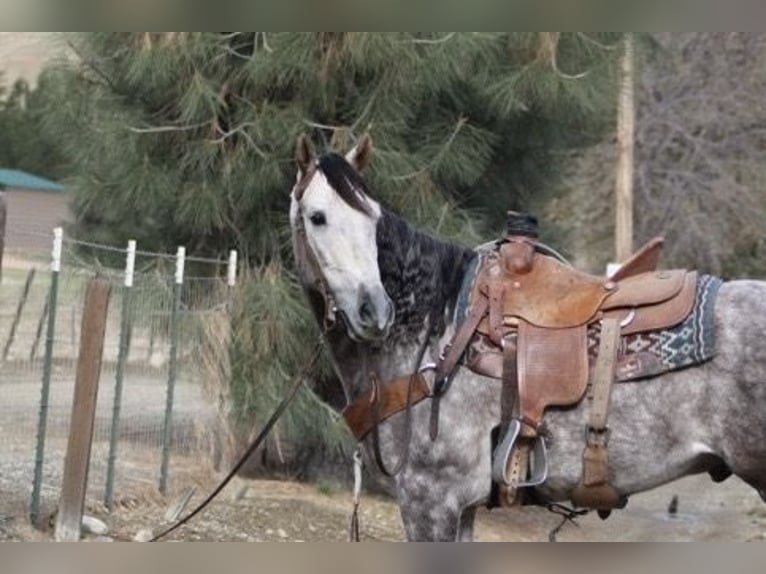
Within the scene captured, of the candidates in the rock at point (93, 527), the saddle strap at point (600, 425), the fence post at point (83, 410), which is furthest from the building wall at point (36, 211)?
the saddle strap at point (600, 425)

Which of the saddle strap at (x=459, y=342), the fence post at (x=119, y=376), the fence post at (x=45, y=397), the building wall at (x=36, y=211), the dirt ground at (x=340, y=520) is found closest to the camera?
the saddle strap at (x=459, y=342)

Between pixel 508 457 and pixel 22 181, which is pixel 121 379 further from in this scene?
pixel 22 181

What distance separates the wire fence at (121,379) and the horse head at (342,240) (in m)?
2.76

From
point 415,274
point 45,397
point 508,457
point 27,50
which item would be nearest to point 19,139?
point 27,50

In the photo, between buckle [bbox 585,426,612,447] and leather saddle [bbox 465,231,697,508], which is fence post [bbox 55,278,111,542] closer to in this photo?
leather saddle [bbox 465,231,697,508]

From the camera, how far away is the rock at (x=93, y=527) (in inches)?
242

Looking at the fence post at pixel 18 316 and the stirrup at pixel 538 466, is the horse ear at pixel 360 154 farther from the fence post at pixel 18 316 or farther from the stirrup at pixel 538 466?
the fence post at pixel 18 316

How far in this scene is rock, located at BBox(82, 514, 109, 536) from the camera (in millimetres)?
6145

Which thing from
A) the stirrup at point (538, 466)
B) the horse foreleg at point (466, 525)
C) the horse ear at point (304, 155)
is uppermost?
the horse ear at point (304, 155)

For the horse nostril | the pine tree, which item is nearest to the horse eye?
the horse nostril

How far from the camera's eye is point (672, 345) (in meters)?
3.66

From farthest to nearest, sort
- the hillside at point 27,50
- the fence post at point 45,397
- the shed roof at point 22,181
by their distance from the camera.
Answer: the shed roof at point 22,181 → the hillside at point 27,50 → the fence post at point 45,397
